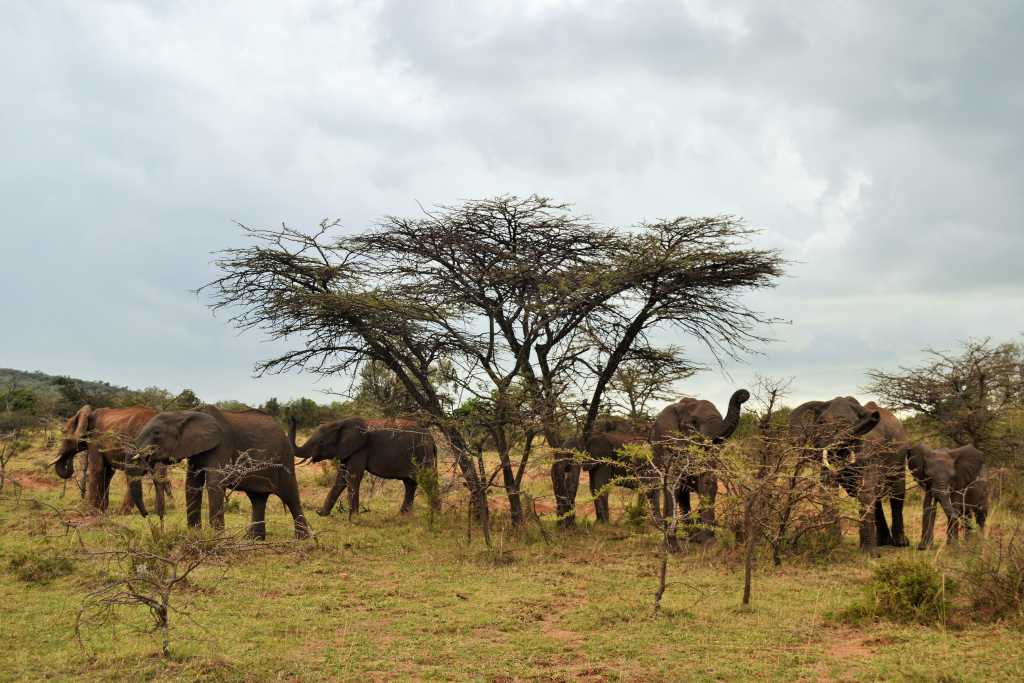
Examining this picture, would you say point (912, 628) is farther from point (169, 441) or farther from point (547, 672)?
point (169, 441)

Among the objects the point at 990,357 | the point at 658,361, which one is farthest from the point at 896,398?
the point at 658,361

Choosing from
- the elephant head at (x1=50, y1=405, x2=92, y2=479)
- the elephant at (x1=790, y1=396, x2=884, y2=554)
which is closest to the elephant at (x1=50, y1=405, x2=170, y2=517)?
the elephant head at (x1=50, y1=405, x2=92, y2=479)

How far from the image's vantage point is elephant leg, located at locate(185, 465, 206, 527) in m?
13.7

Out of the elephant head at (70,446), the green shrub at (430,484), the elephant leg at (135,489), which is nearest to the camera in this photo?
the elephant leg at (135,489)

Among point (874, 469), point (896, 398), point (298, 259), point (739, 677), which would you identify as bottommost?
point (739, 677)

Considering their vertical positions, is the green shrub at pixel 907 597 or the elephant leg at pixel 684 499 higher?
the elephant leg at pixel 684 499

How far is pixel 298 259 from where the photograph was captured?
57.1 feet

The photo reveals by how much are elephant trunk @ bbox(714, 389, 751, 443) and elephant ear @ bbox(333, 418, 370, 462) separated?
7328 millimetres

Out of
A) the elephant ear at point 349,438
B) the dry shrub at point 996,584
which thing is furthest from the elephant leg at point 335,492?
the dry shrub at point 996,584

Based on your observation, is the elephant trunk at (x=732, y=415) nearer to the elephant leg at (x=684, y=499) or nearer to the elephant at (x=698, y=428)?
the elephant at (x=698, y=428)

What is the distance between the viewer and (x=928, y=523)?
582 inches

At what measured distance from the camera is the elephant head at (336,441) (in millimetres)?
18094

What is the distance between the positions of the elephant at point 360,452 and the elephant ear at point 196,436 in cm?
406

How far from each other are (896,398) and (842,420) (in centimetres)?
1424
